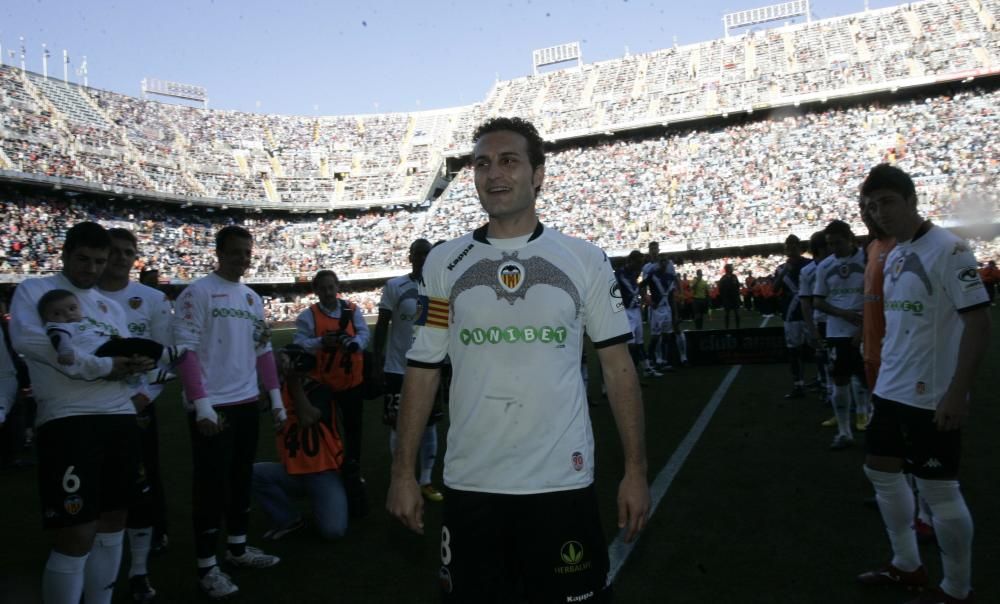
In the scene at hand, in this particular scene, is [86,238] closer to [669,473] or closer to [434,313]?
[434,313]

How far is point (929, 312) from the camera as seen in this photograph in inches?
142

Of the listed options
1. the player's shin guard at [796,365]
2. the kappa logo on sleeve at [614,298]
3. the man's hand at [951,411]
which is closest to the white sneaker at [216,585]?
the kappa logo on sleeve at [614,298]

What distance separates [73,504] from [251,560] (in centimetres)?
190

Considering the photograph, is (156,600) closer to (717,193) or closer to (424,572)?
(424,572)

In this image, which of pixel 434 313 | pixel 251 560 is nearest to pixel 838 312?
pixel 434 313

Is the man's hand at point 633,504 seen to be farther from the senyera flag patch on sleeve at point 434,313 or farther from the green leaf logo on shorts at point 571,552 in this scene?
the senyera flag patch on sleeve at point 434,313

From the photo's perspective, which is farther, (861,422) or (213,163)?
(213,163)

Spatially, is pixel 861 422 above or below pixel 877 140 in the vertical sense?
below

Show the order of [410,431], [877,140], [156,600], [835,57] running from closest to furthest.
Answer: [410,431]
[156,600]
[877,140]
[835,57]

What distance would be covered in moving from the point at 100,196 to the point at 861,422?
48.3m

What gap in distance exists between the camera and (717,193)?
43.4m

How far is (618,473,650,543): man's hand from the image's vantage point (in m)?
2.30

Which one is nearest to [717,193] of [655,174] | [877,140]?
[655,174]

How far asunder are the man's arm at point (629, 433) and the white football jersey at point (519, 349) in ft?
0.27
